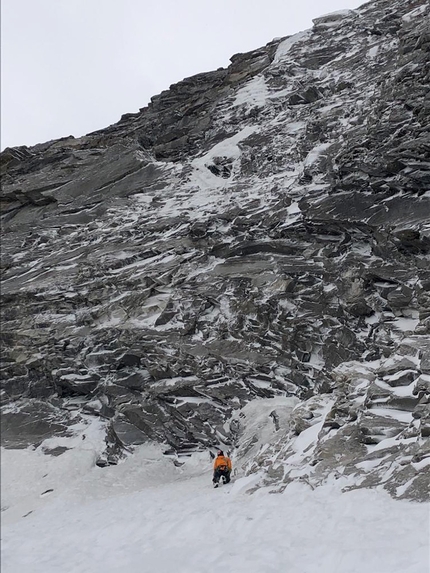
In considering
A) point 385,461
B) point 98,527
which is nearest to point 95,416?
point 98,527

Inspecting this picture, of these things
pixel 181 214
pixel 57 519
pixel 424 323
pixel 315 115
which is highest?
pixel 315 115

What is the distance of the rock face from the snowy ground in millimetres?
1380

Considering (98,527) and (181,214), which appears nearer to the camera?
(98,527)

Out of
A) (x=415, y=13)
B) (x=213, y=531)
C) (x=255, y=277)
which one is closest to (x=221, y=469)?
(x=213, y=531)

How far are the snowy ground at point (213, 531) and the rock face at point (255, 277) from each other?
1380 millimetres

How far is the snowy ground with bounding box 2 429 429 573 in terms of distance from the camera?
7.67 metres

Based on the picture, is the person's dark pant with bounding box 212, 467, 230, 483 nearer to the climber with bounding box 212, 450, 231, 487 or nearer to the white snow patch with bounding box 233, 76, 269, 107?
the climber with bounding box 212, 450, 231, 487

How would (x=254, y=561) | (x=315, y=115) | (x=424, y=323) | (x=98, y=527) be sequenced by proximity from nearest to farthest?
(x=254, y=561) < (x=98, y=527) < (x=424, y=323) < (x=315, y=115)

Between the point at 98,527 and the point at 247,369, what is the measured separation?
1063cm

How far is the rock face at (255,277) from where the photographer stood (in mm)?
15789

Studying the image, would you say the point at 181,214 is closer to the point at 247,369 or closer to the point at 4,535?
the point at 247,369

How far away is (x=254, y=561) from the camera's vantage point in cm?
810

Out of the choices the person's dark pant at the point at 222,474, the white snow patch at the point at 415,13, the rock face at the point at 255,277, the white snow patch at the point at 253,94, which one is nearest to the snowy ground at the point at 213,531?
the person's dark pant at the point at 222,474

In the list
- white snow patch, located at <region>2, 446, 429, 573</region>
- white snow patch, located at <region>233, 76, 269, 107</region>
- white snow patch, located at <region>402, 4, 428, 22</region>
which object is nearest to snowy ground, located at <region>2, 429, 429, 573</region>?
white snow patch, located at <region>2, 446, 429, 573</region>
